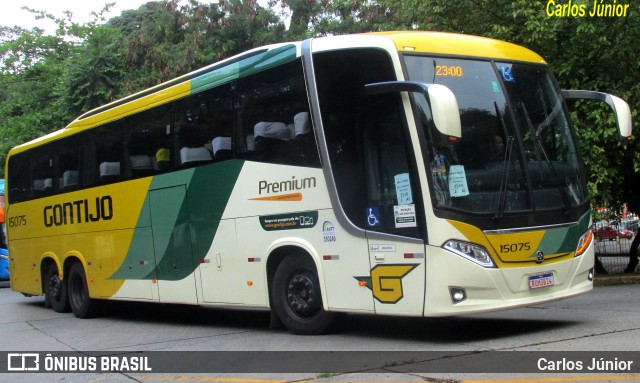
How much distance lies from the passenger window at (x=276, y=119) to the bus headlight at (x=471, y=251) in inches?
77.8

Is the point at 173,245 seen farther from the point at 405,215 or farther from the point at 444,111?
the point at 444,111

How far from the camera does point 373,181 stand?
8297mm

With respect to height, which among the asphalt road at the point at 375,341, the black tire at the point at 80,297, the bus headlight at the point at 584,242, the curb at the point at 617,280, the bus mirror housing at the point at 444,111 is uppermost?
the bus mirror housing at the point at 444,111

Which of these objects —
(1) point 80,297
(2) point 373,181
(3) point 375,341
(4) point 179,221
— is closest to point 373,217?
(2) point 373,181

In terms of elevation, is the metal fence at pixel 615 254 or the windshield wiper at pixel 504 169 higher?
the windshield wiper at pixel 504 169

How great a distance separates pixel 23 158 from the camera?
1591 centimetres

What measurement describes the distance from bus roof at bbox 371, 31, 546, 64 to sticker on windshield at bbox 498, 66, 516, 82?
151mm

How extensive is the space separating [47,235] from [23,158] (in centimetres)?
211

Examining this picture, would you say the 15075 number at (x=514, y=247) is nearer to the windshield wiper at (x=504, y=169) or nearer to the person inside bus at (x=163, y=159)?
the windshield wiper at (x=504, y=169)

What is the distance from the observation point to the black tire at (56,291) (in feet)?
47.8

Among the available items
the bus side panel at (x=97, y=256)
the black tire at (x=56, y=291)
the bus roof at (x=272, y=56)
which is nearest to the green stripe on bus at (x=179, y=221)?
the bus side panel at (x=97, y=256)

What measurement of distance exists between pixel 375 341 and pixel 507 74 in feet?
11.4

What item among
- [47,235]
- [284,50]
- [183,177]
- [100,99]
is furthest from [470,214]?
[100,99]

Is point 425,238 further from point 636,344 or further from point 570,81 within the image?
point 570,81
